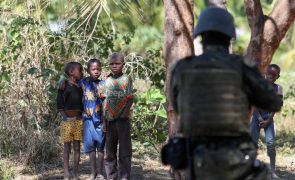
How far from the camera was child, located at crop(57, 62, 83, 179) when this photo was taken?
8.29 meters

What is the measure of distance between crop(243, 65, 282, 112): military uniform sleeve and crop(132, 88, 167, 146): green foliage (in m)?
6.24

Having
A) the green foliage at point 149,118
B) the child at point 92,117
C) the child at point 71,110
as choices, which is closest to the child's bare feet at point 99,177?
the child at point 92,117

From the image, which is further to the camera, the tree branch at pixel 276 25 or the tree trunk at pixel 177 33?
the tree trunk at pixel 177 33

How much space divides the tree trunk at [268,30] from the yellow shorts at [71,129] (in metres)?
2.57

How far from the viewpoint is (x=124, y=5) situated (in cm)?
1076

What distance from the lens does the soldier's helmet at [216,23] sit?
163 inches

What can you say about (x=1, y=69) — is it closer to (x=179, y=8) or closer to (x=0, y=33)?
(x=0, y=33)

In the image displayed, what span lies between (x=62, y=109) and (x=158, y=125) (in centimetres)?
334

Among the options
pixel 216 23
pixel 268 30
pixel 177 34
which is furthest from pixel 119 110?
pixel 216 23

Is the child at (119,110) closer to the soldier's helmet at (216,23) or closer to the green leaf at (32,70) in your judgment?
→ the green leaf at (32,70)

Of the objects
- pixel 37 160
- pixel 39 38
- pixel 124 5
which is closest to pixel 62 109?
pixel 37 160

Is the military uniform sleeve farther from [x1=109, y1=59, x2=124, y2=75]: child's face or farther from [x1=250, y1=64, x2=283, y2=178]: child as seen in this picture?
[x1=250, y1=64, x2=283, y2=178]: child

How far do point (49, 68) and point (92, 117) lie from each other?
2.05m

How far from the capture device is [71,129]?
829cm
